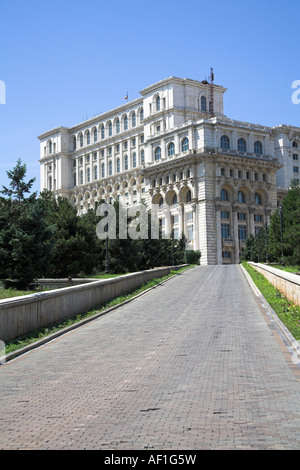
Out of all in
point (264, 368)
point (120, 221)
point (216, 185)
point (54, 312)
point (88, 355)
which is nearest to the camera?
point (264, 368)

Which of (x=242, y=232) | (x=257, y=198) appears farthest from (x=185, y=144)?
(x=242, y=232)

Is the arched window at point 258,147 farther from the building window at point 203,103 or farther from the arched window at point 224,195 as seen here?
the building window at point 203,103

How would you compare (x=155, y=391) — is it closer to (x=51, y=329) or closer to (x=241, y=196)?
(x=51, y=329)

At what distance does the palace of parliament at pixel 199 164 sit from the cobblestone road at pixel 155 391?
252 ft

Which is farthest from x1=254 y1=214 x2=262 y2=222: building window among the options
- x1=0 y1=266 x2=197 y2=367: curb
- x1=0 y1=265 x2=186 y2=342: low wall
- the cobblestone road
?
the cobblestone road

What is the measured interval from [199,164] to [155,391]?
85.1 metres

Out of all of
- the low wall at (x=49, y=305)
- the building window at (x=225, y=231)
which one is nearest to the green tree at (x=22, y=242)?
the low wall at (x=49, y=305)

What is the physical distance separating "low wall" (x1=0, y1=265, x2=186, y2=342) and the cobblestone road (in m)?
1.14

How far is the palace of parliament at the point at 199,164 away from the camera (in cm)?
9169

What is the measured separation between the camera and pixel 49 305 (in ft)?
56.1

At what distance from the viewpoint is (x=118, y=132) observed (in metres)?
119

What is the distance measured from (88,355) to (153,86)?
97.6m

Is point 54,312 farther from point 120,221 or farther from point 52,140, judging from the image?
point 52,140

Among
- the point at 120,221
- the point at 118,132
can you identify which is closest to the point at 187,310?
the point at 120,221
